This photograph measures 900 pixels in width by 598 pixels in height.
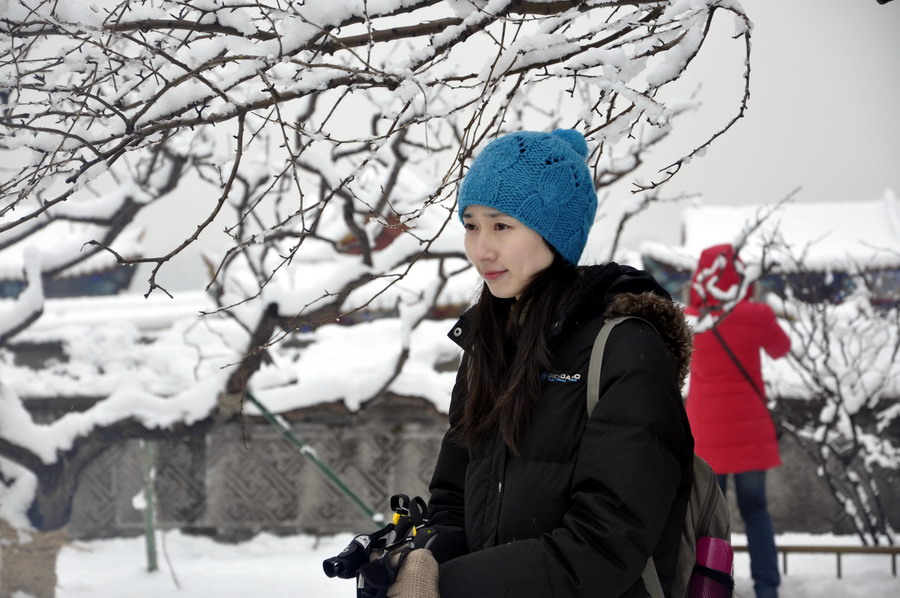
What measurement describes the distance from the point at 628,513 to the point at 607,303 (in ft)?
1.31

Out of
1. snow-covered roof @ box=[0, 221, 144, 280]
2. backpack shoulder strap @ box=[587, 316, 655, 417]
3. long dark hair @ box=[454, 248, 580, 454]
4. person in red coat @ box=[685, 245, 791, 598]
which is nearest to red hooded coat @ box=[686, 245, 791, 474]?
person in red coat @ box=[685, 245, 791, 598]

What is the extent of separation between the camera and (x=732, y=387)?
404 cm

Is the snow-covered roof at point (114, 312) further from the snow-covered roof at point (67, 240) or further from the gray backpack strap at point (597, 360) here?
the gray backpack strap at point (597, 360)

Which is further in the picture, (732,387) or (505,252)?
(732,387)

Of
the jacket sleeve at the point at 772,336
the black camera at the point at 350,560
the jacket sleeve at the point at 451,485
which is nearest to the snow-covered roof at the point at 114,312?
the jacket sleeve at the point at 772,336

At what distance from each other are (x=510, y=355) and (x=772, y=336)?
10.0ft

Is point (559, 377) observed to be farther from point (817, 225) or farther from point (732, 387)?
point (817, 225)

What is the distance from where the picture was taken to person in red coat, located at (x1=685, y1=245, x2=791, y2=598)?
3.85m

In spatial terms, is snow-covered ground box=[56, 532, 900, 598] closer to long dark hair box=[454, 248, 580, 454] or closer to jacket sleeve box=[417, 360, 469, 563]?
jacket sleeve box=[417, 360, 469, 563]

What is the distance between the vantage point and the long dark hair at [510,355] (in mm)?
1441

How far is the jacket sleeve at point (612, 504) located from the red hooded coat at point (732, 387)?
2.77 metres

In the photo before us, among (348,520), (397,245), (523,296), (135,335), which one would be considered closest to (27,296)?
(135,335)

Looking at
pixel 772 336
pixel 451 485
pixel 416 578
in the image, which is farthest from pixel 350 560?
pixel 772 336

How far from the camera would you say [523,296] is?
1.58 meters
